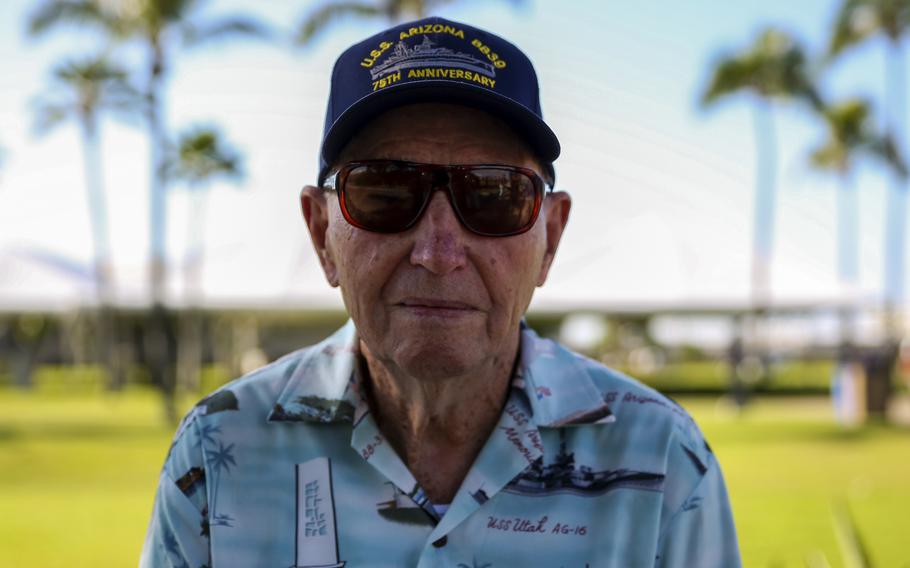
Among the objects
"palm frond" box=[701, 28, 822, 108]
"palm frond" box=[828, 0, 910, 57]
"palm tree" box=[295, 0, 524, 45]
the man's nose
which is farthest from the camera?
"palm frond" box=[828, 0, 910, 57]

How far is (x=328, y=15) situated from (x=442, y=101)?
20653 mm

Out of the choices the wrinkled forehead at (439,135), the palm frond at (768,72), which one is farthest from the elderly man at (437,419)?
the palm frond at (768,72)

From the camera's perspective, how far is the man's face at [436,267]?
1872mm

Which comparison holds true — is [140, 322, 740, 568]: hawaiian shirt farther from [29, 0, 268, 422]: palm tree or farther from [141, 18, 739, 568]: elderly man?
[29, 0, 268, 422]: palm tree

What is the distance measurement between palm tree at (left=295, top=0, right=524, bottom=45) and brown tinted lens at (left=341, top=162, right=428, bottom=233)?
62.8ft

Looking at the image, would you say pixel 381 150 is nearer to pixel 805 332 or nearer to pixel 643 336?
pixel 643 336

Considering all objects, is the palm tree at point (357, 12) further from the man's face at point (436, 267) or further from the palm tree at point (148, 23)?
the man's face at point (436, 267)

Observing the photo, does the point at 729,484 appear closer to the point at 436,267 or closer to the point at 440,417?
the point at 440,417

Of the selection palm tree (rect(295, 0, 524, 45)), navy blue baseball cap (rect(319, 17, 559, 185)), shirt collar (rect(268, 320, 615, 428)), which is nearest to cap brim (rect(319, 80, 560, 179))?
navy blue baseball cap (rect(319, 17, 559, 185))

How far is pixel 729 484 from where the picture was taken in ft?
34.2

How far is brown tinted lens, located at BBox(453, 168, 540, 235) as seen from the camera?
1.89 metres

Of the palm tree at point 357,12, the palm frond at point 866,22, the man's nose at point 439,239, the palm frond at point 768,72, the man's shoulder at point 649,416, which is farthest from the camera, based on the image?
the palm frond at point 866,22

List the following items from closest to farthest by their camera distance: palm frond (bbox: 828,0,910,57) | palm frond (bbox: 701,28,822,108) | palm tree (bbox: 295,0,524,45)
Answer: palm tree (bbox: 295,0,524,45)
palm frond (bbox: 701,28,822,108)
palm frond (bbox: 828,0,910,57)

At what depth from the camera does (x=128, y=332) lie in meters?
48.5
